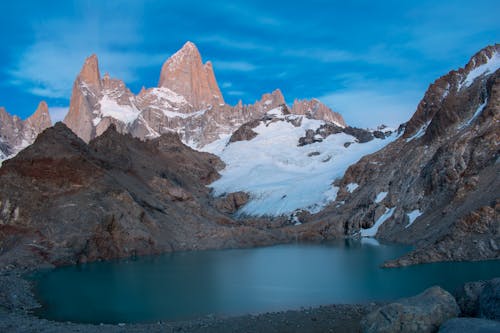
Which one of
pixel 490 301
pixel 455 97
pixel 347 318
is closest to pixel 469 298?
pixel 490 301

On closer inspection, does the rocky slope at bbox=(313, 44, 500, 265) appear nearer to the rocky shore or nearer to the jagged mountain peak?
the jagged mountain peak

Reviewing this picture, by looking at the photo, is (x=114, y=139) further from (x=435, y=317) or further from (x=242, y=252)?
(x=435, y=317)

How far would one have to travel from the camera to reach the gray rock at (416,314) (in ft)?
50.4

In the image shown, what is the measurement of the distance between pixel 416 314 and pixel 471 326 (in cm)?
319

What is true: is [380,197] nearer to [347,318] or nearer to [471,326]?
[347,318]

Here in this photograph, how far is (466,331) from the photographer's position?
40.4 ft

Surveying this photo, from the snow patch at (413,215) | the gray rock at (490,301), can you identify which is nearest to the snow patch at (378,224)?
the snow patch at (413,215)

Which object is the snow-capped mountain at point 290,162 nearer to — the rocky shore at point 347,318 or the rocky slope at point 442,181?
the rocky slope at point 442,181

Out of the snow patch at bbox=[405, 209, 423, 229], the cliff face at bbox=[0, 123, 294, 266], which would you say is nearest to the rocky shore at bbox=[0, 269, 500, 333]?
the cliff face at bbox=[0, 123, 294, 266]

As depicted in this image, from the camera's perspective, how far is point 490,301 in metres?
14.8

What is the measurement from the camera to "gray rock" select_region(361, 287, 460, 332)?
1538cm

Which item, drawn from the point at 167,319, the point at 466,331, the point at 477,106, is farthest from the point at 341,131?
the point at 466,331

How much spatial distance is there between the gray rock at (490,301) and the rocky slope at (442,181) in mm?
29078

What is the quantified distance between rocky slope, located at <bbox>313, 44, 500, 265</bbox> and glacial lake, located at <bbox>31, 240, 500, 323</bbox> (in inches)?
187
